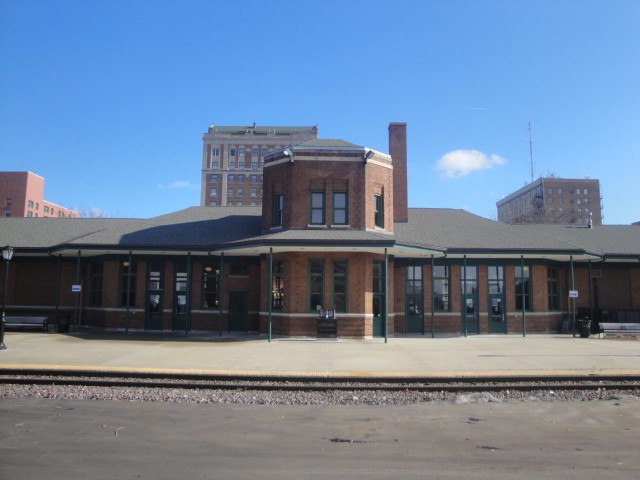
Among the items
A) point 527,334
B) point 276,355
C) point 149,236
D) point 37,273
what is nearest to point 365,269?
point 276,355

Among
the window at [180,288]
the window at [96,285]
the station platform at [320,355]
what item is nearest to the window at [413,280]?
the station platform at [320,355]

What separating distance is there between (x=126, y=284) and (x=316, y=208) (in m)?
10.0

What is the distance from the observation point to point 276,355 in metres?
16.0

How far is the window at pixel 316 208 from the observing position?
2272 centimetres

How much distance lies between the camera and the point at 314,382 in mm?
11922

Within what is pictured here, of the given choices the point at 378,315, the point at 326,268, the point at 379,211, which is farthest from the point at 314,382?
the point at 379,211

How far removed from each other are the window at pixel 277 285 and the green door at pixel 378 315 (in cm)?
418

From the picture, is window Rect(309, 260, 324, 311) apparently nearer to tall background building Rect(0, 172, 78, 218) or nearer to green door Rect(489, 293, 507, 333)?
green door Rect(489, 293, 507, 333)

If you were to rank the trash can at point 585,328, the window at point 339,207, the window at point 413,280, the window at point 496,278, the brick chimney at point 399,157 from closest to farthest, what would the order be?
the window at point 339,207 < the trash can at point 585,328 < the window at point 413,280 < the window at point 496,278 < the brick chimney at point 399,157

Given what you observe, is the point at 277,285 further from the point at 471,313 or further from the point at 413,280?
the point at 471,313

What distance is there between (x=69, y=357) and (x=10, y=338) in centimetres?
727

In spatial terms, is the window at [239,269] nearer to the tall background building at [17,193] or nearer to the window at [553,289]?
the window at [553,289]

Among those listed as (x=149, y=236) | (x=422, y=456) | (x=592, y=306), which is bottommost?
(x=422, y=456)

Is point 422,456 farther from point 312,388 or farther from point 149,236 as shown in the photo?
point 149,236
